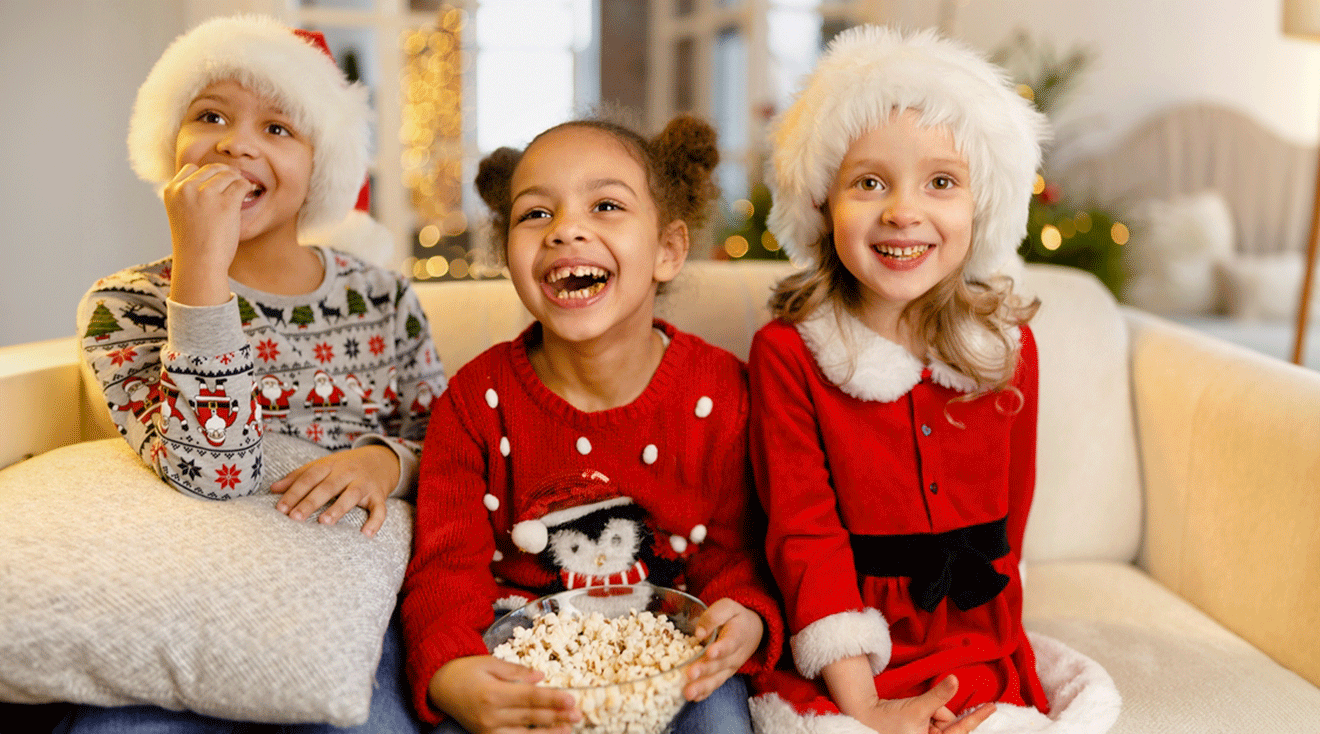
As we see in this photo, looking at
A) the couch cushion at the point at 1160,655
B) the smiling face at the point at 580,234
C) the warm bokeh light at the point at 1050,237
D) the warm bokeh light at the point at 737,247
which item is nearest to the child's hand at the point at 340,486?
the smiling face at the point at 580,234

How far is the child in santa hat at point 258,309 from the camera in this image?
992 mm

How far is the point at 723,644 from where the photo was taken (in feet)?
3.31

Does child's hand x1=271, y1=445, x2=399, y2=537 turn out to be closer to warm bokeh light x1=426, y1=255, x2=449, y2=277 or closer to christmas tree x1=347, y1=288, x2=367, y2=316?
christmas tree x1=347, y1=288, x2=367, y2=316

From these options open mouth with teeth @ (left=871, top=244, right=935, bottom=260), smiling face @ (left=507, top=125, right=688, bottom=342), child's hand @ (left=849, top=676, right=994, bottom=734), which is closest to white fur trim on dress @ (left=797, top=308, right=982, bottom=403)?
open mouth with teeth @ (left=871, top=244, right=935, bottom=260)

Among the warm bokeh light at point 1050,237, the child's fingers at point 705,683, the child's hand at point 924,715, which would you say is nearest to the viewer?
the child's fingers at point 705,683

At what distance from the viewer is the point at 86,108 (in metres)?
2.51

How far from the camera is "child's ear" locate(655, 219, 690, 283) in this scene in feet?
3.98

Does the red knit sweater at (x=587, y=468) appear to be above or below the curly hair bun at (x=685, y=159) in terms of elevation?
below

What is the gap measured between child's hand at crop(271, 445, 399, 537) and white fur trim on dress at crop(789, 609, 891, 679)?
1.70 ft

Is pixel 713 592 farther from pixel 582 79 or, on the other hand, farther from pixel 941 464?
pixel 582 79

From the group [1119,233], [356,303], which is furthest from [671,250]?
[1119,233]

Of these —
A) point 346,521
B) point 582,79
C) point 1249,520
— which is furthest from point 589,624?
point 582,79

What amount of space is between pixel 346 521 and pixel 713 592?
450 mm

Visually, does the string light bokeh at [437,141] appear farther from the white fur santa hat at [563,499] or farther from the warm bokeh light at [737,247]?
the white fur santa hat at [563,499]
